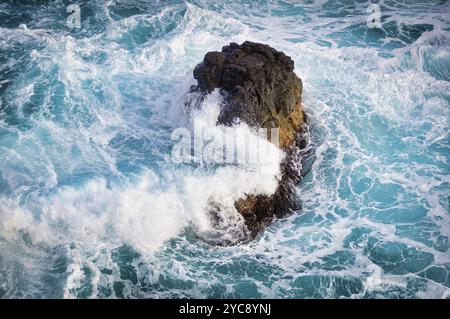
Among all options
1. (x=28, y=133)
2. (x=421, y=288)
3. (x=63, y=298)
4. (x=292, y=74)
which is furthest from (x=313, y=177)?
(x=28, y=133)

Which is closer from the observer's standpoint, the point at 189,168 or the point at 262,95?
the point at 189,168

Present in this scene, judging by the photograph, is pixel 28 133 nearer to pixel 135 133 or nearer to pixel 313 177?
pixel 135 133

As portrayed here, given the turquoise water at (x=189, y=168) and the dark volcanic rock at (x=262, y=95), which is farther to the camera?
the dark volcanic rock at (x=262, y=95)

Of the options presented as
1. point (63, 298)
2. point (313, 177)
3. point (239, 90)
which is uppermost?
point (239, 90)

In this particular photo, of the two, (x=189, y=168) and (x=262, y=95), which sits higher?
(x=262, y=95)

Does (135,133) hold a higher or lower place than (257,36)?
lower
